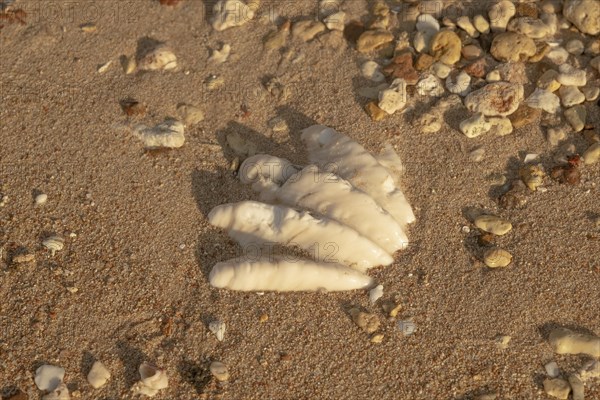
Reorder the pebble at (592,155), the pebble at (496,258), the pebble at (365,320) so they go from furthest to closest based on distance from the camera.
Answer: the pebble at (592,155), the pebble at (496,258), the pebble at (365,320)

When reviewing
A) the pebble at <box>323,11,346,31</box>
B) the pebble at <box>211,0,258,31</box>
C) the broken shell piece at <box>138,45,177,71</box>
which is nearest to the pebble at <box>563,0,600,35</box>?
the pebble at <box>323,11,346,31</box>

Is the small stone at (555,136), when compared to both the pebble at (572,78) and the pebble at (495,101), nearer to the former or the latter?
the pebble at (495,101)

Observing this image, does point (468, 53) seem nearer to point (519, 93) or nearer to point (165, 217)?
point (519, 93)

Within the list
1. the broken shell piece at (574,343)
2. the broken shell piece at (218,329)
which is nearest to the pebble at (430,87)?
the broken shell piece at (574,343)

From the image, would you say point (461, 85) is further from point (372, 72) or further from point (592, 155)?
point (592, 155)

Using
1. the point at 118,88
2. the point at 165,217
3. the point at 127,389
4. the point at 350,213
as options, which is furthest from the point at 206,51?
the point at 127,389

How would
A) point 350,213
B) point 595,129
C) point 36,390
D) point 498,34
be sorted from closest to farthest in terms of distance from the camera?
point 36,390 → point 350,213 → point 595,129 → point 498,34

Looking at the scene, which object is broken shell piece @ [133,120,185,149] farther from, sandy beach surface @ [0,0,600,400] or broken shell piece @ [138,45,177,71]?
broken shell piece @ [138,45,177,71]
